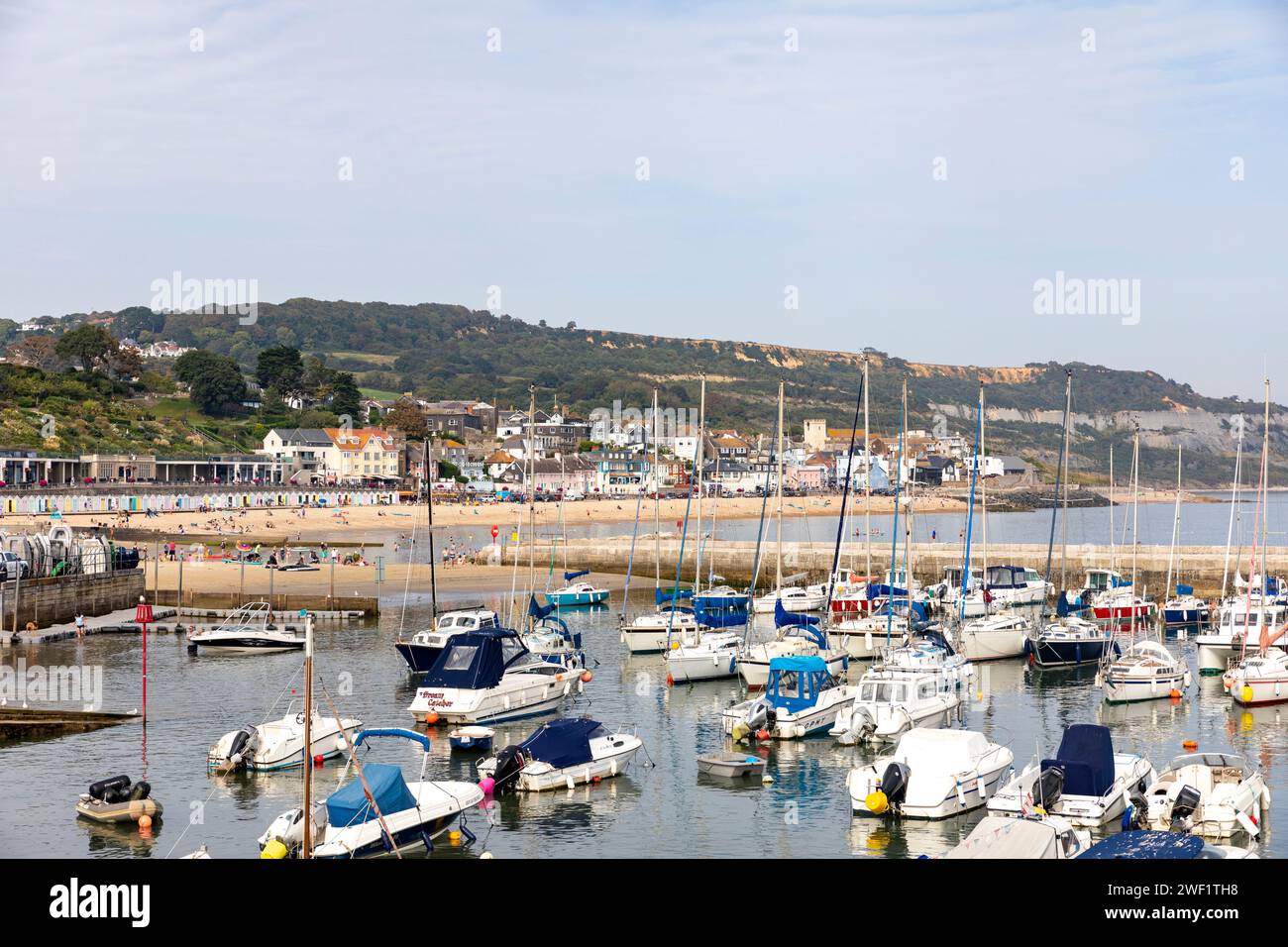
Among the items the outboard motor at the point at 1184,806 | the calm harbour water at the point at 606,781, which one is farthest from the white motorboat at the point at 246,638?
the outboard motor at the point at 1184,806

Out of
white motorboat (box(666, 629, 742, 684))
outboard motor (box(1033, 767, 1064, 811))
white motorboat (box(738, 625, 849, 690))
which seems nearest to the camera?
outboard motor (box(1033, 767, 1064, 811))

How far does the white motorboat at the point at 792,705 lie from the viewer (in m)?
33.0

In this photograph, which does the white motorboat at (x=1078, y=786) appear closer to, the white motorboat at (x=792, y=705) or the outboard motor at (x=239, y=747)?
the white motorboat at (x=792, y=705)

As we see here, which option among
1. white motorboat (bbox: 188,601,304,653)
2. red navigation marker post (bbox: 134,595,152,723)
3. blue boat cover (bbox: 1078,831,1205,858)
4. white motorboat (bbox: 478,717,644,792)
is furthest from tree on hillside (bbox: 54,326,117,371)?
blue boat cover (bbox: 1078,831,1205,858)

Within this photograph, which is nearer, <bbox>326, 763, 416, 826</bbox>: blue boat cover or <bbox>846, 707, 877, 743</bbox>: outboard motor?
<bbox>326, 763, 416, 826</bbox>: blue boat cover

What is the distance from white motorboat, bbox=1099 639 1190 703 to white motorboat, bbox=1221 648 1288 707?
1638 millimetres

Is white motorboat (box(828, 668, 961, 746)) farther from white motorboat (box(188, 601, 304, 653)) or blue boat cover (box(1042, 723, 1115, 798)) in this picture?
white motorboat (box(188, 601, 304, 653))

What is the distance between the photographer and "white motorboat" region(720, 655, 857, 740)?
33000mm

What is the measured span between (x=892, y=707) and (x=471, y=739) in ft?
34.6

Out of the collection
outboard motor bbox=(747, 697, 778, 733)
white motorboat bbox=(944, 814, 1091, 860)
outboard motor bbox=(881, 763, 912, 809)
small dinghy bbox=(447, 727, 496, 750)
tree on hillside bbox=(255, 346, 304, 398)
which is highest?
tree on hillside bbox=(255, 346, 304, 398)

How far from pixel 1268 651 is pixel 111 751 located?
33.1 metres

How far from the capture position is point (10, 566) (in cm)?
4912

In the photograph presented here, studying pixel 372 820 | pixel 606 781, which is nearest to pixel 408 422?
pixel 606 781

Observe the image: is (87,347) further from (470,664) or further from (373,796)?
(373,796)
